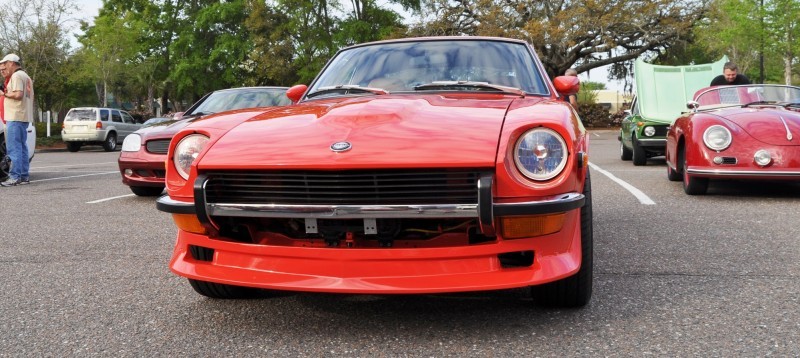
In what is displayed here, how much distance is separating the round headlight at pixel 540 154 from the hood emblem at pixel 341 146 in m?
0.61

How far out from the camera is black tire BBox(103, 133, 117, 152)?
78.4 feet

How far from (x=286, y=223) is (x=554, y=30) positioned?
27810 mm

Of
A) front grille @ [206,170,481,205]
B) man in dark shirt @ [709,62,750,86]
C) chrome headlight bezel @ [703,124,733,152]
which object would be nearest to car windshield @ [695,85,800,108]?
chrome headlight bezel @ [703,124,733,152]

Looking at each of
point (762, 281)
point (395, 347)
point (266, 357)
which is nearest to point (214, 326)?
point (266, 357)

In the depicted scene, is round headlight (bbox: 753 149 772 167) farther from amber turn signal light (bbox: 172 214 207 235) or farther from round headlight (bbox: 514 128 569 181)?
amber turn signal light (bbox: 172 214 207 235)

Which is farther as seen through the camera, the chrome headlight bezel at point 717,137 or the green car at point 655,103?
the green car at point 655,103

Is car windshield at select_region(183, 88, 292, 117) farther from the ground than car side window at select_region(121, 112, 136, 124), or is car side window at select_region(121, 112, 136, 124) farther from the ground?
car side window at select_region(121, 112, 136, 124)

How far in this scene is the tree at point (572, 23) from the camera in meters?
29.8

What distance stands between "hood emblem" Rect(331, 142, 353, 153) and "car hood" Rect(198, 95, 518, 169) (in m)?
0.01

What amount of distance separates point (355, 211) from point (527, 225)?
2.03ft

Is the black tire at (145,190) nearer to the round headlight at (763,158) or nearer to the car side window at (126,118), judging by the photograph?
the round headlight at (763,158)

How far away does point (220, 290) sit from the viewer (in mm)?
3254

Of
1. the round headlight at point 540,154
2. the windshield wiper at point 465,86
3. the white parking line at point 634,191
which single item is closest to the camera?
the round headlight at point 540,154

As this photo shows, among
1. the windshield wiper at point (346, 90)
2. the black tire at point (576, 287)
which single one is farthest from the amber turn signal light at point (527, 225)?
the windshield wiper at point (346, 90)
